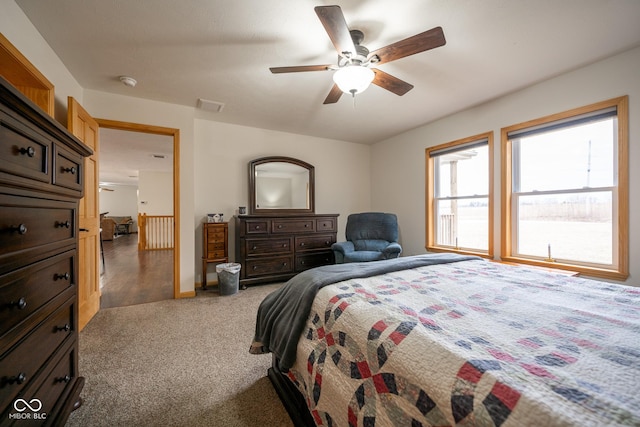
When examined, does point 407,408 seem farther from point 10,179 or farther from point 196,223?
point 196,223

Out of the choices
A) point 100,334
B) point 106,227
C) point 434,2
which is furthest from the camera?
point 106,227

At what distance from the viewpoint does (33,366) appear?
2.98 feet

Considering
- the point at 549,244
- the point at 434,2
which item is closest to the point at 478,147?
the point at 549,244

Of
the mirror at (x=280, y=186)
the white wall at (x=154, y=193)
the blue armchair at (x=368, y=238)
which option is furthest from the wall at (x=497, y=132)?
the white wall at (x=154, y=193)

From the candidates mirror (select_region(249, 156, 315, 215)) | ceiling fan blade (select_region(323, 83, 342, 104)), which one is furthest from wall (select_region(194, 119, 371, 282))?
ceiling fan blade (select_region(323, 83, 342, 104))

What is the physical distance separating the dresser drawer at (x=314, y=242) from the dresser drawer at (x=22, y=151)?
10.2 feet

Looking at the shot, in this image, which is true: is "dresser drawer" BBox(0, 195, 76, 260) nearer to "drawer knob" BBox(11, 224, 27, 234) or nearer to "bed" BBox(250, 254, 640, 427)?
"drawer knob" BBox(11, 224, 27, 234)

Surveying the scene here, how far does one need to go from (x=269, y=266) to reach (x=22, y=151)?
3036mm

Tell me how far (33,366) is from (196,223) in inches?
115

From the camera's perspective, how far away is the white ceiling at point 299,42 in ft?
5.59

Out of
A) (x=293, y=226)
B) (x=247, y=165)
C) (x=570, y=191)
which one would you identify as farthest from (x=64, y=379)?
(x=570, y=191)

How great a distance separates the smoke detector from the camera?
253cm

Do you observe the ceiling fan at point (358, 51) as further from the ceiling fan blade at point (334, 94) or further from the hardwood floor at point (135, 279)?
the hardwood floor at point (135, 279)

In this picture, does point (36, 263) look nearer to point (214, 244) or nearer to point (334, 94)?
point (334, 94)
